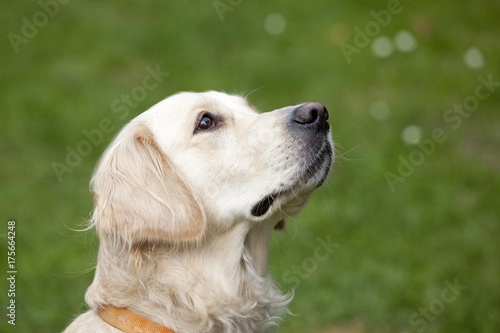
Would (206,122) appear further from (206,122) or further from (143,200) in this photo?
(143,200)

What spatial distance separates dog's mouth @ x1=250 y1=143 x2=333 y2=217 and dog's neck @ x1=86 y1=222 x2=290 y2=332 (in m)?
0.14

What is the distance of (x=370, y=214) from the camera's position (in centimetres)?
695

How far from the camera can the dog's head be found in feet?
11.4

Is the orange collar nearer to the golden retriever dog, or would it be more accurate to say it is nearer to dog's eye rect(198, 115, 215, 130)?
the golden retriever dog

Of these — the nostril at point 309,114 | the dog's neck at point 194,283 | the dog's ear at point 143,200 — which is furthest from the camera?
the nostril at point 309,114

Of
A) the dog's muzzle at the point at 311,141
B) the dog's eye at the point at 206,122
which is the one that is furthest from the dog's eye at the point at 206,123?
the dog's muzzle at the point at 311,141

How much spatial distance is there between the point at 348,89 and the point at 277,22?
223 cm

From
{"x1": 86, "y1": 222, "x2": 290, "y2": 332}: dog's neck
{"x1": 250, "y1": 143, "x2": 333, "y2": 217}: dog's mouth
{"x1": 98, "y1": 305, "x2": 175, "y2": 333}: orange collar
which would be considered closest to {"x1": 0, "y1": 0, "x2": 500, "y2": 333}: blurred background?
{"x1": 250, "y1": 143, "x2": 333, "y2": 217}: dog's mouth

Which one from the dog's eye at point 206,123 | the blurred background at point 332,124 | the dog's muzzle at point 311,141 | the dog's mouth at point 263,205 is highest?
the dog's eye at point 206,123

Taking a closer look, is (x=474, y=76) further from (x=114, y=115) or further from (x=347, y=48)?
(x=114, y=115)

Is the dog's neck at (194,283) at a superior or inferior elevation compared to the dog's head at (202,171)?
inferior

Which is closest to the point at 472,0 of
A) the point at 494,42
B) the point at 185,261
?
the point at 494,42

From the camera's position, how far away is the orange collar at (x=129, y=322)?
3514 millimetres

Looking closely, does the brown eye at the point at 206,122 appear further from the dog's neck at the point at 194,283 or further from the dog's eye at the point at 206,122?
the dog's neck at the point at 194,283
